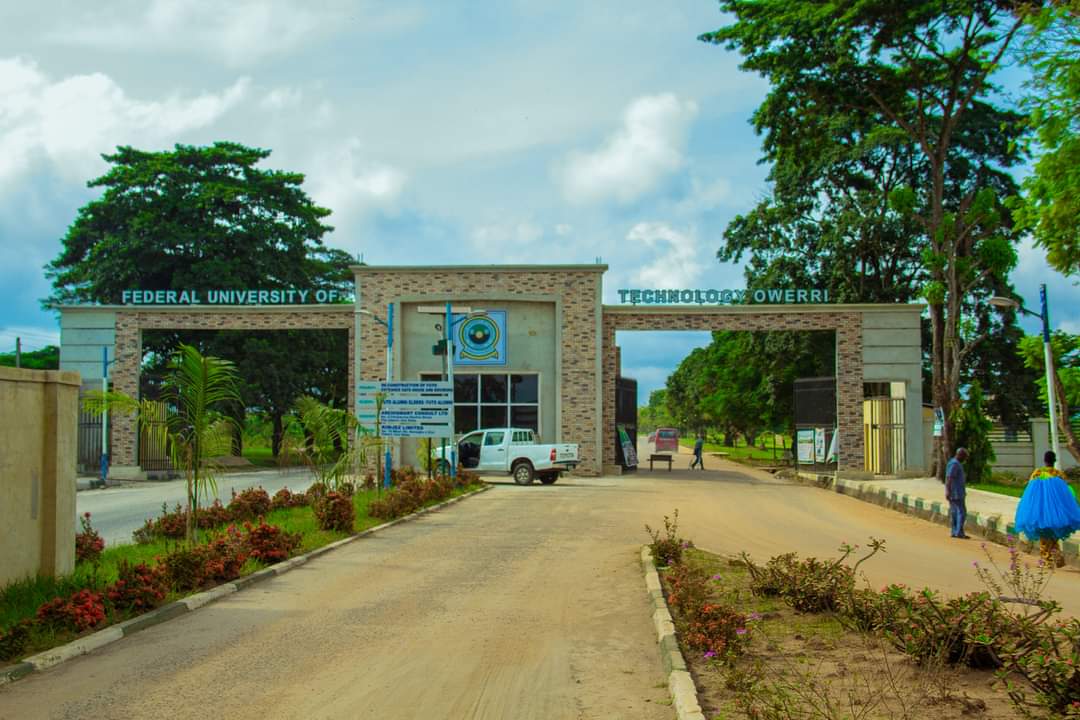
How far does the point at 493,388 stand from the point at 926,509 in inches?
691

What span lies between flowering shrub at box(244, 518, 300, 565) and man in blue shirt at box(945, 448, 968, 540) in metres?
10.8

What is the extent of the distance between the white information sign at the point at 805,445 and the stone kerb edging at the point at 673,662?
26.7 m

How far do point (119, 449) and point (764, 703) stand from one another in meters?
34.6

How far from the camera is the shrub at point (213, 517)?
15742mm

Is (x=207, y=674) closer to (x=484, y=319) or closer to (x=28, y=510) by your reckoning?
(x=28, y=510)

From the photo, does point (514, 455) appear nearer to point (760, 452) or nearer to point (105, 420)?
point (105, 420)

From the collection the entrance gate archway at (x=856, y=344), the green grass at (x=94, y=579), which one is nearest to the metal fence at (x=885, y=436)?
the entrance gate archway at (x=856, y=344)

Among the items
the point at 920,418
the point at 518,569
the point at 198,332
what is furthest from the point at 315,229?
the point at 518,569

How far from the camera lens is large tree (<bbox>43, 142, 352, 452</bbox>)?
4075cm

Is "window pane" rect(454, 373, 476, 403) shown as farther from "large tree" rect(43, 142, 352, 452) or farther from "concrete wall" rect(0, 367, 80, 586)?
"concrete wall" rect(0, 367, 80, 586)

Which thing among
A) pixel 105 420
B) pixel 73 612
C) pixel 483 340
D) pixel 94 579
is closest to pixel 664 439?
pixel 483 340

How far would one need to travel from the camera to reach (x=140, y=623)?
8.88 m

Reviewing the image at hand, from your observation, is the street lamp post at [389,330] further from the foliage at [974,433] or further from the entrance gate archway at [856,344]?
the foliage at [974,433]

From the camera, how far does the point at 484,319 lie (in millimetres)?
35844
